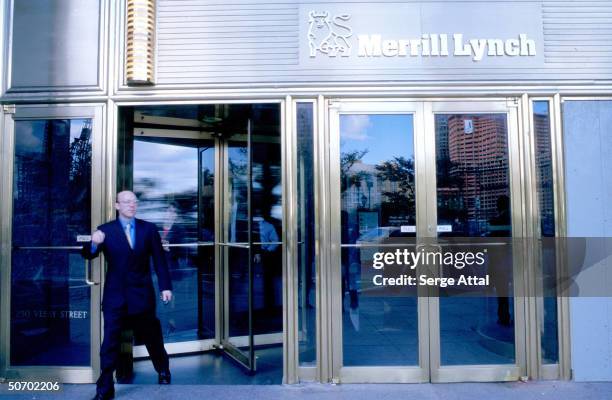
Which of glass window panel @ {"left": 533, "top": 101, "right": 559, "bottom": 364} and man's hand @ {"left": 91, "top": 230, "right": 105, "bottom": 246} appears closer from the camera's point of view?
man's hand @ {"left": 91, "top": 230, "right": 105, "bottom": 246}

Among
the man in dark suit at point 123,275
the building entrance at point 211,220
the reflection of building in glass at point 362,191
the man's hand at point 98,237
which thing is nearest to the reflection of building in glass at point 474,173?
the reflection of building in glass at point 362,191

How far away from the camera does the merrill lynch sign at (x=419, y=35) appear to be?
4.97 meters

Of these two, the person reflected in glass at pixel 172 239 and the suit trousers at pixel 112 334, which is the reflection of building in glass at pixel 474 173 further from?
the person reflected in glass at pixel 172 239

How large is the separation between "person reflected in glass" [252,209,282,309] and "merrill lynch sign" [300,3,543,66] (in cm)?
194

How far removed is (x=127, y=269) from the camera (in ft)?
14.3

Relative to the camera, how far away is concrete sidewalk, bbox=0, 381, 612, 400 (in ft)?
14.7

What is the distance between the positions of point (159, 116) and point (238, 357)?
285 cm

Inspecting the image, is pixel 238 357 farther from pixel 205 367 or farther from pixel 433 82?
pixel 433 82

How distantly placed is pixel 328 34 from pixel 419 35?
0.88 meters

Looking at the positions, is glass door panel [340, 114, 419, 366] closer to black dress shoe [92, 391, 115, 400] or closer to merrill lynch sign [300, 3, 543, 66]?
merrill lynch sign [300, 3, 543, 66]

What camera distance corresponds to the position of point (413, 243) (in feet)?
16.1

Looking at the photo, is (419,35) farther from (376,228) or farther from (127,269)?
(127,269)

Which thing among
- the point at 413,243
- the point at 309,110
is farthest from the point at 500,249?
the point at 309,110

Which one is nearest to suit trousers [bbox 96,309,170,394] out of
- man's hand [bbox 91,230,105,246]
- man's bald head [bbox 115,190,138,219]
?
man's hand [bbox 91,230,105,246]
